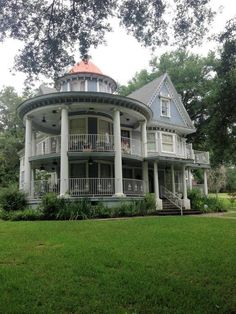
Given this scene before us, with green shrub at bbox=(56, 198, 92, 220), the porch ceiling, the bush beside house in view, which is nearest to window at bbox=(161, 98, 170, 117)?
the porch ceiling

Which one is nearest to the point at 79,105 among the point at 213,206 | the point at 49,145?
the point at 49,145

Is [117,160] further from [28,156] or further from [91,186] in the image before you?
[28,156]

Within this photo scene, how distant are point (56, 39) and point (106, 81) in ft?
55.3

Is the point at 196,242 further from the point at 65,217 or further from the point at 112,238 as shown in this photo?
the point at 65,217

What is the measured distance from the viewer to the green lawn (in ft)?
15.7

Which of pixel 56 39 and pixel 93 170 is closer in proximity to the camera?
pixel 56 39

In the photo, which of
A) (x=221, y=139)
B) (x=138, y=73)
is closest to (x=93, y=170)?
(x=221, y=139)

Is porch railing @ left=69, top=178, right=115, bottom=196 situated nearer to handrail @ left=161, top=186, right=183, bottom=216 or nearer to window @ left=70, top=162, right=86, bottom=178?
window @ left=70, top=162, right=86, bottom=178

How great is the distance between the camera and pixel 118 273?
6.25 meters

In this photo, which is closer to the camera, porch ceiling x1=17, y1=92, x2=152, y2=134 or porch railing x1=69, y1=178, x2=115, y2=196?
porch ceiling x1=17, y1=92, x2=152, y2=134

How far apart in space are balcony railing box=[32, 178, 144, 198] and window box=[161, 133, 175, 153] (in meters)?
4.37

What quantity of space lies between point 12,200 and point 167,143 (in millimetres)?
11835

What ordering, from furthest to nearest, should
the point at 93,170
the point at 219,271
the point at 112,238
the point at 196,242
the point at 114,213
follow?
the point at 93,170 → the point at 114,213 → the point at 112,238 → the point at 196,242 → the point at 219,271

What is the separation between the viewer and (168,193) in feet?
78.4
